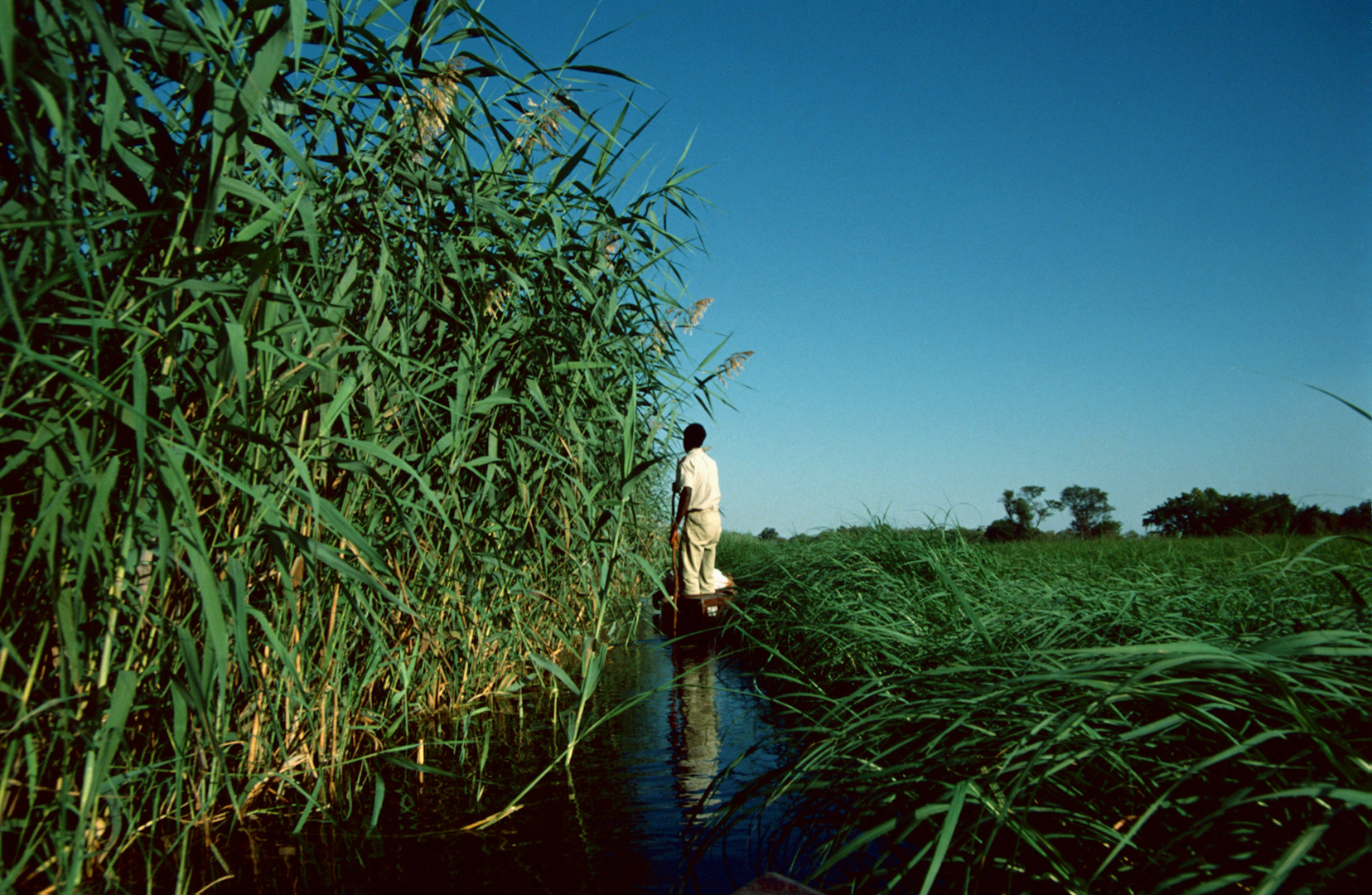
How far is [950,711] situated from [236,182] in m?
2.37

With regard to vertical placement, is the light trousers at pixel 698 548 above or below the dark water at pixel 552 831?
above

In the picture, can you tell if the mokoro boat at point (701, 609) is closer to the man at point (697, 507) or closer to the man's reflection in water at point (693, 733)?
the man at point (697, 507)

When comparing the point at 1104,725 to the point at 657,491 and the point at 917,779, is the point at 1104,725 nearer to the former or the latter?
the point at 917,779

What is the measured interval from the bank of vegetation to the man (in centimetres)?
280

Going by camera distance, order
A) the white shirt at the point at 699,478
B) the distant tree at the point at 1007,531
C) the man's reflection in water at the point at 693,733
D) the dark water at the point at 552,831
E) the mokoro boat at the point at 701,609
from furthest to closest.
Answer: the distant tree at the point at 1007,531 < the mokoro boat at the point at 701,609 < the white shirt at the point at 699,478 < the man's reflection in water at the point at 693,733 < the dark water at the point at 552,831

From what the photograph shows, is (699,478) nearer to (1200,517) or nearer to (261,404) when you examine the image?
(261,404)

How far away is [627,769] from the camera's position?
3479 mm

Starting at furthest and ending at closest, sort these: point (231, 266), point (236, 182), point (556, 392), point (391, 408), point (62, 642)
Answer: point (556, 392), point (391, 408), point (231, 266), point (236, 182), point (62, 642)

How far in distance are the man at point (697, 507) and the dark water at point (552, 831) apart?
2.80 m

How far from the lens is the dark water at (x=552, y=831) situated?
235cm

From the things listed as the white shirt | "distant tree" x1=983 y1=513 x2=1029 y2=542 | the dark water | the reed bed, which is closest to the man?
the white shirt

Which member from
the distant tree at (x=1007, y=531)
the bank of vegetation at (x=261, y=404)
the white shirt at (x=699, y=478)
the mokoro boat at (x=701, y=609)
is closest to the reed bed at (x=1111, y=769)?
the bank of vegetation at (x=261, y=404)

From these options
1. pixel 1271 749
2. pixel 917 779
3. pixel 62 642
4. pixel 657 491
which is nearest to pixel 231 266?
pixel 62 642

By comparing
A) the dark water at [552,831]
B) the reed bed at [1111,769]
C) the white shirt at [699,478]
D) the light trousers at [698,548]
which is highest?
the white shirt at [699,478]
